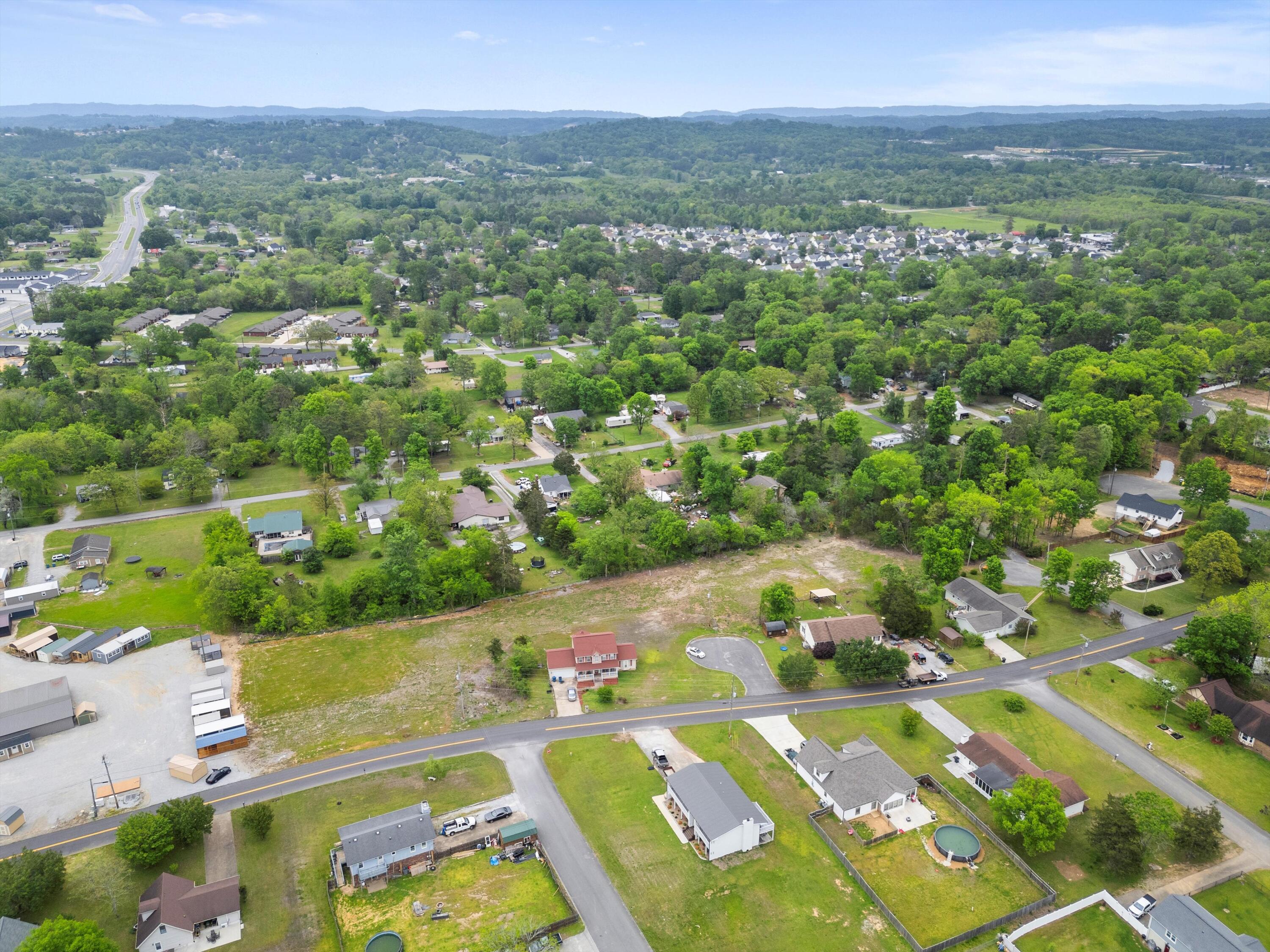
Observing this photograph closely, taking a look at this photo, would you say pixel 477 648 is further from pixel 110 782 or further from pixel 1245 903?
pixel 1245 903

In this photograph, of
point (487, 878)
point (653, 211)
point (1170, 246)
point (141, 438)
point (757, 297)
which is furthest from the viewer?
point (653, 211)

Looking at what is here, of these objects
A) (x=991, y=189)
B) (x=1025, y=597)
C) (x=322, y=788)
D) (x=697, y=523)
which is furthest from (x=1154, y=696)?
(x=991, y=189)

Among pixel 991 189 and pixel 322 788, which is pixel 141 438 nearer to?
pixel 322 788

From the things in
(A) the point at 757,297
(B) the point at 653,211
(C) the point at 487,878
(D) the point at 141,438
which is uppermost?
(B) the point at 653,211

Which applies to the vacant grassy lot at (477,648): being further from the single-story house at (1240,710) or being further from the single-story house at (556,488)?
the single-story house at (1240,710)

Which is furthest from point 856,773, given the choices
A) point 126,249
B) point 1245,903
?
point 126,249

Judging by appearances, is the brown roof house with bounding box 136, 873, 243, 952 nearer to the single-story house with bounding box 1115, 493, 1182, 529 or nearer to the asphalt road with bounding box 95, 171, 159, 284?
the single-story house with bounding box 1115, 493, 1182, 529

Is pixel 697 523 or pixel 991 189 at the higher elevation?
pixel 991 189
